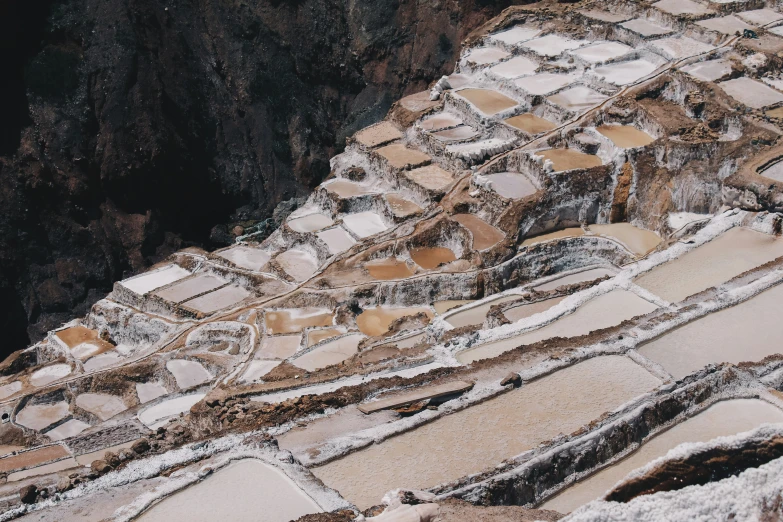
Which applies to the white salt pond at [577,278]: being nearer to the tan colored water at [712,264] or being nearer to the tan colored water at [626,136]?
the tan colored water at [712,264]

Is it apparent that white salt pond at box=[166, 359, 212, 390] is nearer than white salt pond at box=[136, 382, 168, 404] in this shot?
Yes

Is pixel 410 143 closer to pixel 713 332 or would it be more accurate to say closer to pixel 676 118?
pixel 676 118

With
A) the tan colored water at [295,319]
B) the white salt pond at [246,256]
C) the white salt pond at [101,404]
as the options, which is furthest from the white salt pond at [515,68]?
the white salt pond at [101,404]

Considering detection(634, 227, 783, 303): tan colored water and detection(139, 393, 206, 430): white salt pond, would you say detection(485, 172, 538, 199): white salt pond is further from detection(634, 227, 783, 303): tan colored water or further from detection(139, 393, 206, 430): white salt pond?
detection(139, 393, 206, 430): white salt pond

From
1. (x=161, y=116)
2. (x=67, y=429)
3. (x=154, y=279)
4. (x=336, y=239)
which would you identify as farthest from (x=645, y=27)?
(x=67, y=429)

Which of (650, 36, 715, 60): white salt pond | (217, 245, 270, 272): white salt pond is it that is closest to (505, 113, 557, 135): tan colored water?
(650, 36, 715, 60): white salt pond

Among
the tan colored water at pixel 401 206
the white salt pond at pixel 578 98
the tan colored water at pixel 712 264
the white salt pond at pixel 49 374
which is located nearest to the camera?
the tan colored water at pixel 712 264
